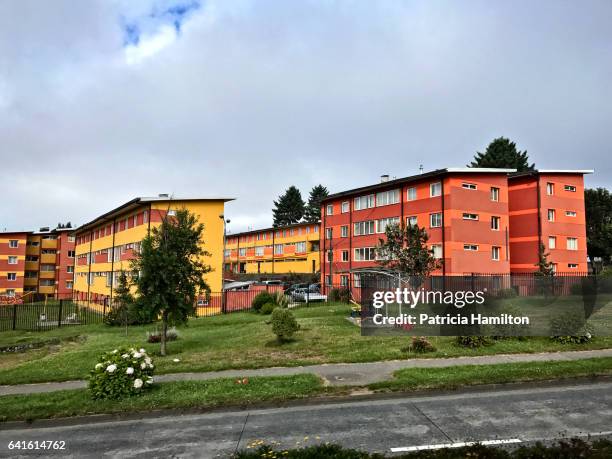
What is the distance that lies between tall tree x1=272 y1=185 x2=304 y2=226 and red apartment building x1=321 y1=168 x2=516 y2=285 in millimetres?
76398

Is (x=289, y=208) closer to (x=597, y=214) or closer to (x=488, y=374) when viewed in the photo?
(x=597, y=214)

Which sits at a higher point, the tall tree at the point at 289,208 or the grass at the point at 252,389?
the tall tree at the point at 289,208

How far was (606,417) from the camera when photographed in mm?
8000

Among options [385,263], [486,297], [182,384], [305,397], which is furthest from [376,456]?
[385,263]

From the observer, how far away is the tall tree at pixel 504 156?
7369 cm

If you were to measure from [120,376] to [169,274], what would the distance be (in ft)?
17.1

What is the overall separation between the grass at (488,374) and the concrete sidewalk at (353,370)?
1.71ft

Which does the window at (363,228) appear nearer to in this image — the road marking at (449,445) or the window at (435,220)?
the window at (435,220)

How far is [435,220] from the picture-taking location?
3506 centimetres

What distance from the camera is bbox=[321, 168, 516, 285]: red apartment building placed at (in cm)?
3378

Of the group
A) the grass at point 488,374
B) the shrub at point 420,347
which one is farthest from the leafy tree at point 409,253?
the grass at point 488,374

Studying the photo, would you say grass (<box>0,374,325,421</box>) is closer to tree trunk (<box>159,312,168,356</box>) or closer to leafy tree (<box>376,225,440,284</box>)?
tree trunk (<box>159,312,168,356</box>)

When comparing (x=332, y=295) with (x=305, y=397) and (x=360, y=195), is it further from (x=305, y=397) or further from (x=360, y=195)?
(x=305, y=397)

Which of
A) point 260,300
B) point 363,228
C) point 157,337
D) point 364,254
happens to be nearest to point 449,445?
point 157,337
